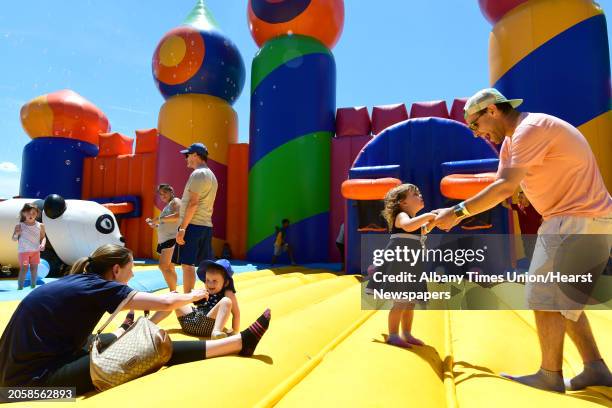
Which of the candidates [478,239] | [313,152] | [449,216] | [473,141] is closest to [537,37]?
[473,141]

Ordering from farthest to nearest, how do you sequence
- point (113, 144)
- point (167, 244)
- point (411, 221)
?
1. point (113, 144)
2. point (167, 244)
3. point (411, 221)

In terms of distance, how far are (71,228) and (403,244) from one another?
13.6 feet

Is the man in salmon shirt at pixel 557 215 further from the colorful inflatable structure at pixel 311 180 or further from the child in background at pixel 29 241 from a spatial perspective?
the child in background at pixel 29 241

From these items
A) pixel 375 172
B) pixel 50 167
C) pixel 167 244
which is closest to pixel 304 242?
pixel 375 172

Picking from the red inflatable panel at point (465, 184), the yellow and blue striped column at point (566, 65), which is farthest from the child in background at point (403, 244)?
the yellow and blue striped column at point (566, 65)

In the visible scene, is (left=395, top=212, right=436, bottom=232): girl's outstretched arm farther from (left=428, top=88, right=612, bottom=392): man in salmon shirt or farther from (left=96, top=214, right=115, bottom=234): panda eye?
(left=96, top=214, right=115, bottom=234): panda eye

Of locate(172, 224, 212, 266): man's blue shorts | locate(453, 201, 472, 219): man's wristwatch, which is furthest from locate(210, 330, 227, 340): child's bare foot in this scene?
locate(453, 201, 472, 219): man's wristwatch

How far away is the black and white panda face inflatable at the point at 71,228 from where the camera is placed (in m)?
4.66

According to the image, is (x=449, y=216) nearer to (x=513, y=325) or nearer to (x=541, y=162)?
(x=541, y=162)

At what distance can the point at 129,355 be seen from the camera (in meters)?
1.39

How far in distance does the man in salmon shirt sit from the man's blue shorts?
1.81 metres

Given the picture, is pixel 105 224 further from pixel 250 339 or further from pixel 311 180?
pixel 250 339

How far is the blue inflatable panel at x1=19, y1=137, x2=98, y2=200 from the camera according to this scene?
8.34m

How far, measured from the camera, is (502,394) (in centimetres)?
122
